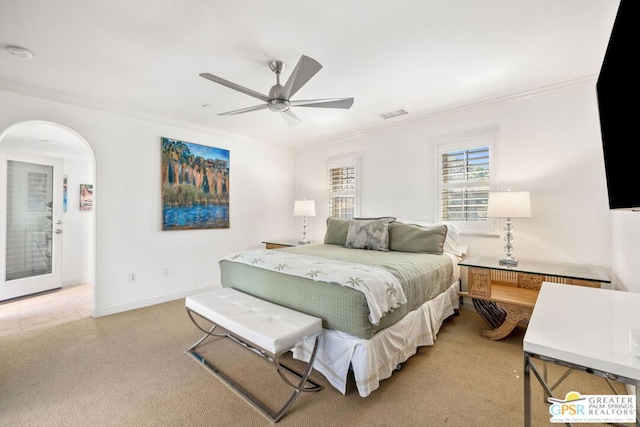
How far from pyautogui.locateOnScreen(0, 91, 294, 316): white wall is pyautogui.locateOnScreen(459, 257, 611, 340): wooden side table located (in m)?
3.41

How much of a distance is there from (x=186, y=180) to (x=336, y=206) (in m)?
2.32

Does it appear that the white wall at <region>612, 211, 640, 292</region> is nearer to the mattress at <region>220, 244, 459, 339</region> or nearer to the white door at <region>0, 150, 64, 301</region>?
the mattress at <region>220, 244, 459, 339</region>

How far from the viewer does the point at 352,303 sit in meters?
1.82

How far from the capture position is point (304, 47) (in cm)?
219

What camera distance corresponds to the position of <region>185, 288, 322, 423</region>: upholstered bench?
1664mm

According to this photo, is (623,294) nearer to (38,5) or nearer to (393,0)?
(393,0)

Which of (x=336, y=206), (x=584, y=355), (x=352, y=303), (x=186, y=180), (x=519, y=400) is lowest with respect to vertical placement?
(x=519, y=400)

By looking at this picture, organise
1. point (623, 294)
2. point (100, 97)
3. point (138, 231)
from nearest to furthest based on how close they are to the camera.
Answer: point (623, 294)
point (100, 97)
point (138, 231)

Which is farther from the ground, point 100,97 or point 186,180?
point 100,97

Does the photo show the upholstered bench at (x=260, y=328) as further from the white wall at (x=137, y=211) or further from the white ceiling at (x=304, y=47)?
the white ceiling at (x=304, y=47)

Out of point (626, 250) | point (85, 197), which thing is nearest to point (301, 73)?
point (626, 250)

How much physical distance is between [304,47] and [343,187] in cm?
266

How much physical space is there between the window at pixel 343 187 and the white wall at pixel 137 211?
1426 millimetres

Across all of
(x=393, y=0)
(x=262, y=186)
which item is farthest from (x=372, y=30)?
(x=262, y=186)
